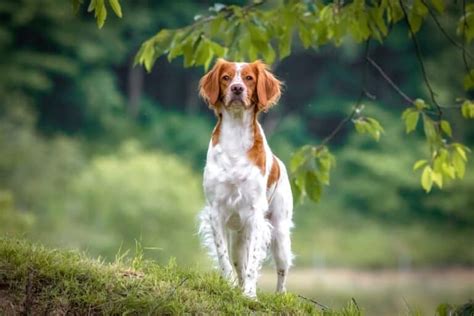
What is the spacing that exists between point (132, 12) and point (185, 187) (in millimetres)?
16789

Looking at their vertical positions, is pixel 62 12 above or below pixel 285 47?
above

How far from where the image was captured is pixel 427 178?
769 cm

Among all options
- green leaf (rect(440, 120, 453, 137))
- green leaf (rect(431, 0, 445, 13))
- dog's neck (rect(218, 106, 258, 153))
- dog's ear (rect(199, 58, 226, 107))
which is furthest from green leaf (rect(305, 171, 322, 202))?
green leaf (rect(431, 0, 445, 13))

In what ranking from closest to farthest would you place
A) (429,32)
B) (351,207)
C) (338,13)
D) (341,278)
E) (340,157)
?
(338,13) → (341,278) → (351,207) → (340,157) → (429,32)

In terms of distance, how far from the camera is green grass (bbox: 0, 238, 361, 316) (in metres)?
6.06

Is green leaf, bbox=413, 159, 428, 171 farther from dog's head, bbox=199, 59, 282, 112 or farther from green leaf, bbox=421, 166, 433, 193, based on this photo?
dog's head, bbox=199, 59, 282, 112

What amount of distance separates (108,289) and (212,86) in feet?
5.80

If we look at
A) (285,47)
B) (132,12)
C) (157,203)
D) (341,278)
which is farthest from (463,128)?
(285,47)

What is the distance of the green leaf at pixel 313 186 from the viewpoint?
23.5 feet

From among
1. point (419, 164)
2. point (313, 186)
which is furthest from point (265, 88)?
point (419, 164)

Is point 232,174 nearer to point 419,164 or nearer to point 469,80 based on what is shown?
point 419,164

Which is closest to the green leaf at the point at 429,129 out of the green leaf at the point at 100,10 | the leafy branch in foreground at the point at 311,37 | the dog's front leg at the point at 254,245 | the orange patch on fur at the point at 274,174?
the leafy branch in foreground at the point at 311,37

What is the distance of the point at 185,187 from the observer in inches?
1302

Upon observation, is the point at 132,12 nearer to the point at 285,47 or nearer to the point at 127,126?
the point at 127,126
